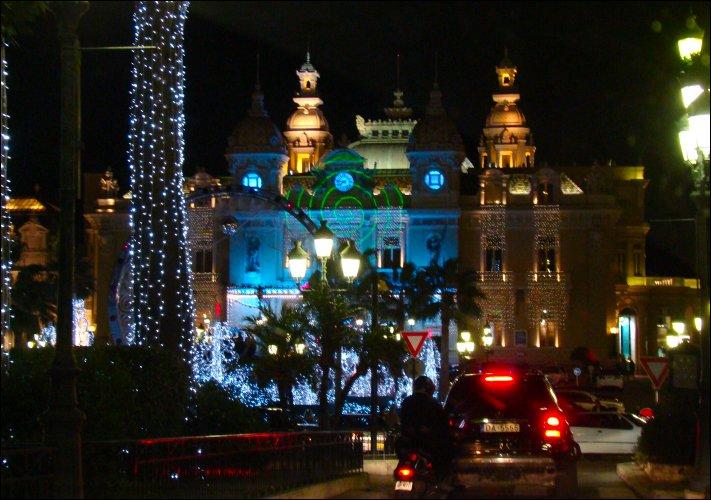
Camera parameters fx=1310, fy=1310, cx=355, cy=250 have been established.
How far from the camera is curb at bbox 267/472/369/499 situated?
657 inches

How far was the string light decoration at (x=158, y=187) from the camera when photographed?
25.0 metres

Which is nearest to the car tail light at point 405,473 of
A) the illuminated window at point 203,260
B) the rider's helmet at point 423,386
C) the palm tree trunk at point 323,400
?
the rider's helmet at point 423,386

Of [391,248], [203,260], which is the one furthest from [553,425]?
[203,260]

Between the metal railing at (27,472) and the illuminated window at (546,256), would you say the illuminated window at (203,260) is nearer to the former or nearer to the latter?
the illuminated window at (546,256)

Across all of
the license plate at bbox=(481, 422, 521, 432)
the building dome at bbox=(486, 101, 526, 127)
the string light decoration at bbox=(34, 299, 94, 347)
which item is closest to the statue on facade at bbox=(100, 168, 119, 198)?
the string light decoration at bbox=(34, 299, 94, 347)

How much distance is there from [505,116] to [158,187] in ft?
210

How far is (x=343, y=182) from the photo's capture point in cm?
7694

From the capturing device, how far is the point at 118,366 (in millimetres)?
17672

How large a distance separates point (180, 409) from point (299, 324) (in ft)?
38.0

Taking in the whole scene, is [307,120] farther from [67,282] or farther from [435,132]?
[67,282]

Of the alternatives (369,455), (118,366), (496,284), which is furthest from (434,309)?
(118,366)

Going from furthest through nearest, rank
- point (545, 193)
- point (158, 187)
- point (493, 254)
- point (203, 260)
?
1. point (203, 260)
2. point (545, 193)
3. point (493, 254)
4. point (158, 187)

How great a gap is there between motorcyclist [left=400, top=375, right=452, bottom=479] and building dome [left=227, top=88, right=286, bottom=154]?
62.6 m

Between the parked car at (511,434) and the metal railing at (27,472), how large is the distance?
16.9ft
